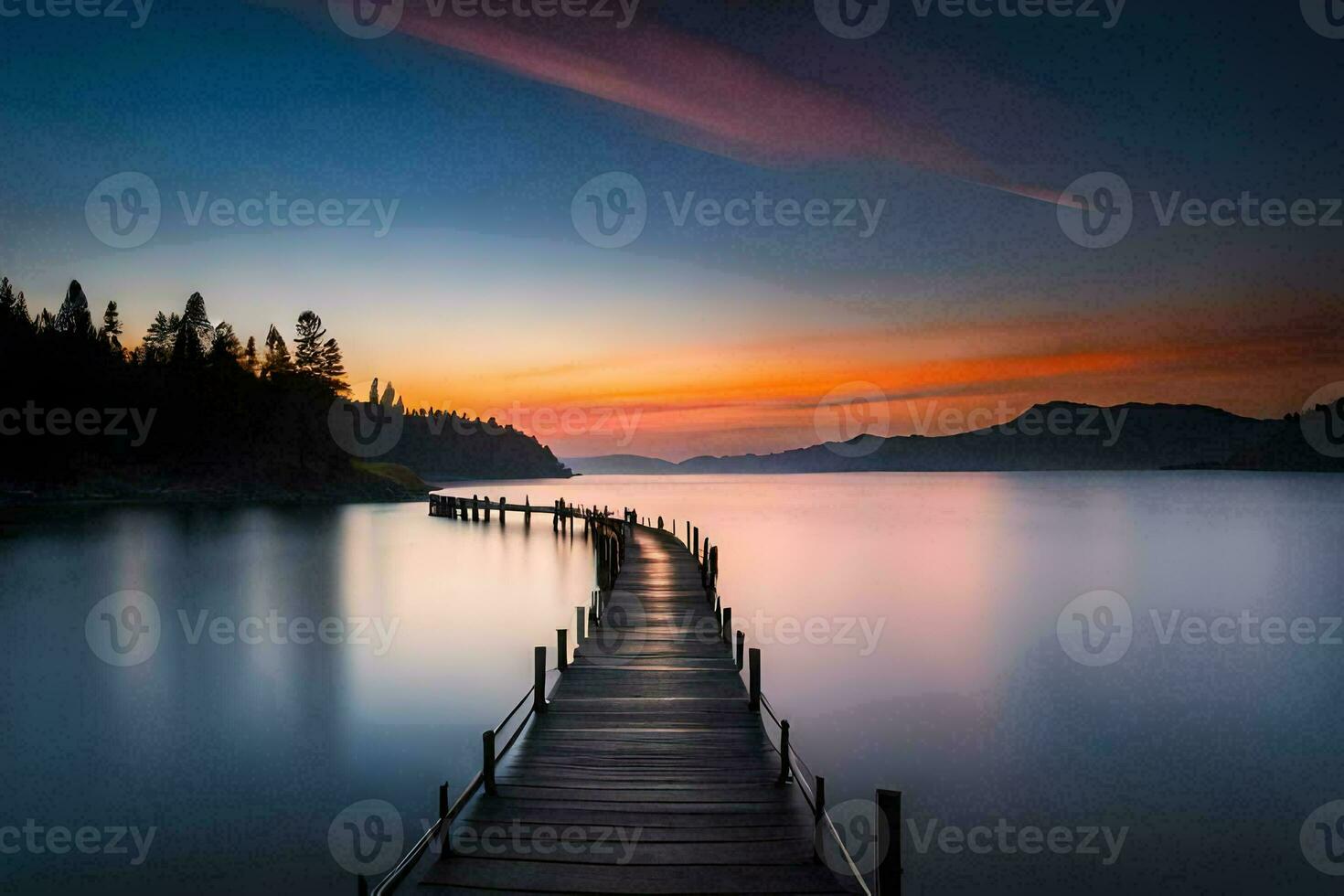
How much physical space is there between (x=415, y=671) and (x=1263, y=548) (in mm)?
59519

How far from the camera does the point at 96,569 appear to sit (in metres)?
38.0

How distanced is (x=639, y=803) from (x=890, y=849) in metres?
3.47

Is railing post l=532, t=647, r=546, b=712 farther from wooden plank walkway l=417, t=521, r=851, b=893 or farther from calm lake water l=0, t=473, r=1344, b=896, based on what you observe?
calm lake water l=0, t=473, r=1344, b=896

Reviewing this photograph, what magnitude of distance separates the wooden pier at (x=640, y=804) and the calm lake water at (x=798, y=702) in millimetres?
3271

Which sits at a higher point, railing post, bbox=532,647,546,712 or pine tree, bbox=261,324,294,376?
pine tree, bbox=261,324,294,376

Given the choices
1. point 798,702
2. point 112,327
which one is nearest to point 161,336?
point 112,327

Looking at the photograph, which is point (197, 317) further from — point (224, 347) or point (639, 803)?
point (639, 803)

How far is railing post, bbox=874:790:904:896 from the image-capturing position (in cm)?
669

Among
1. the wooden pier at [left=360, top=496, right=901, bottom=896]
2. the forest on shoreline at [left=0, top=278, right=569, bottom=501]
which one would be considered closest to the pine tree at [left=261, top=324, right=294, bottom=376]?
the forest on shoreline at [left=0, top=278, right=569, bottom=501]

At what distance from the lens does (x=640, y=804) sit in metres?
9.12

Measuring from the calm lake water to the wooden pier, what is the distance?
3271mm

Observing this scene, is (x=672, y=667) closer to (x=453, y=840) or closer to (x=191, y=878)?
(x=453, y=840)

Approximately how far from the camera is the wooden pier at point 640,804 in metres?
7.46

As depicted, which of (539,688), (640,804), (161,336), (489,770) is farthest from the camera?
(161,336)
